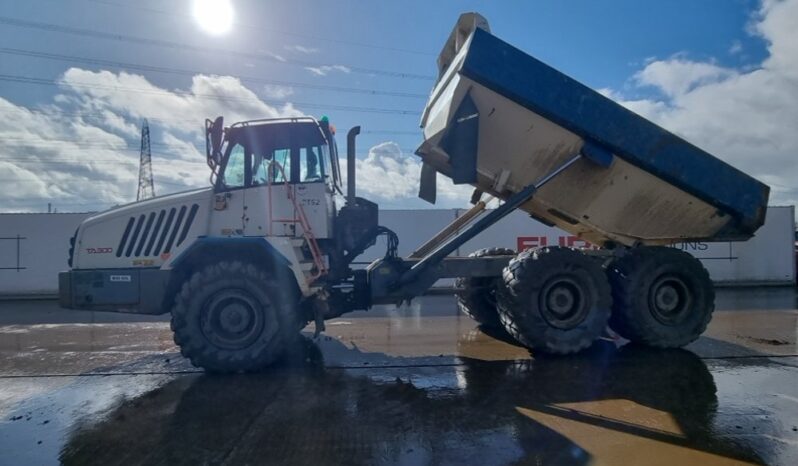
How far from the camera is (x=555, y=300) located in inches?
252

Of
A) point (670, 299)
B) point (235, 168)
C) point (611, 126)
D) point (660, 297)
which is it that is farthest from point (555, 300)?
point (235, 168)

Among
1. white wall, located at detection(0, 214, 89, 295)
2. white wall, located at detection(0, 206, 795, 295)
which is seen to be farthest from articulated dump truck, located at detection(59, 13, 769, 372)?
white wall, located at detection(0, 214, 89, 295)

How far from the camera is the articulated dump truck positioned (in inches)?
226

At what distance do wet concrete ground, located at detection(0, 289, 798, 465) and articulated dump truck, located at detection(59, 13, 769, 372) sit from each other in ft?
2.05

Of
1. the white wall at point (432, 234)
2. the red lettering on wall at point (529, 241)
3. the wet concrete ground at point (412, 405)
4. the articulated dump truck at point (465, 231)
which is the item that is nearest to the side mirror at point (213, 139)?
the articulated dump truck at point (465, 231)

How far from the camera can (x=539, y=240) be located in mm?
14945

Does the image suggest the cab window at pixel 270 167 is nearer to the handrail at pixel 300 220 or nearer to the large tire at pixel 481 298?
the handrail at pixel 300 220

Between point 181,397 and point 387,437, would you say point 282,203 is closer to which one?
point 181,397

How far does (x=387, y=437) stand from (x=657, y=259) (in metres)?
4.87

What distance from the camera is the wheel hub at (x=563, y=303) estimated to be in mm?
6340

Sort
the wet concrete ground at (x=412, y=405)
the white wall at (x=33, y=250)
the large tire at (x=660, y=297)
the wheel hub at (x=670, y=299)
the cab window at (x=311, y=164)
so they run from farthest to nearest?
the white wall at (x=33, y=250) → the wheel hub at (x=670, y=299) → the large tire at (x=660, y=297) → the cab window at (x=311, y=164) → the wet concrete ground at (x=412, y=405)

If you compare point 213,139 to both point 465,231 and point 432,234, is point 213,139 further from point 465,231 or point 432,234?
point 432,234

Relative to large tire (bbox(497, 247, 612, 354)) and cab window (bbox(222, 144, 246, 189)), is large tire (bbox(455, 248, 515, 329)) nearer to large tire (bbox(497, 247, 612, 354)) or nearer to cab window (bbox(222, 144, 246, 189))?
large tire (bbox(497, 247, 612, 354))

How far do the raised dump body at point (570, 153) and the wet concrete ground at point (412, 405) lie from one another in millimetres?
1905
